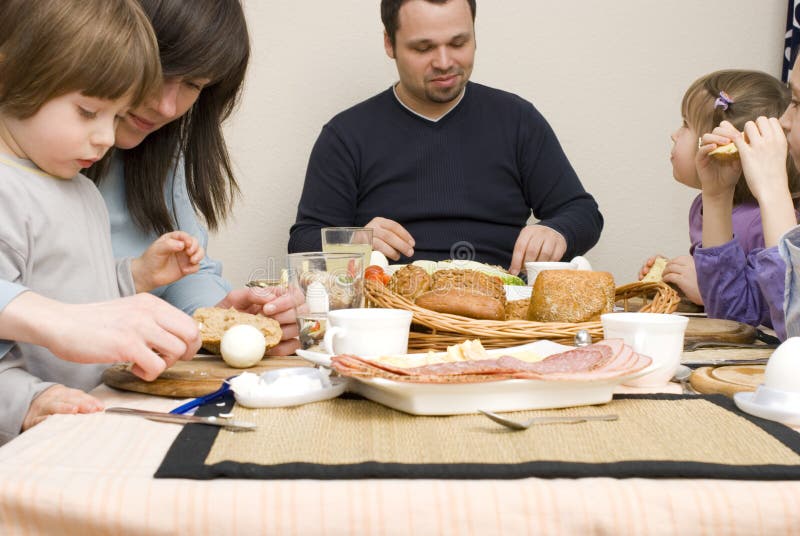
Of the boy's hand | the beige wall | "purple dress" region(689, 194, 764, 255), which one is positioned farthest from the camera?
the beige wall

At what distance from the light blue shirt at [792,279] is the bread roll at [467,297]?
0.37 metres

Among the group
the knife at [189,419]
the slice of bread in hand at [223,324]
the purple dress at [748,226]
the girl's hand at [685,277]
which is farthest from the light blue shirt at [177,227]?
the purple dress at [748,226]

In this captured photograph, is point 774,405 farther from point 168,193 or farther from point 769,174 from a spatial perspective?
point 168,193

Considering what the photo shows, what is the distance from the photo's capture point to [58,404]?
739mm

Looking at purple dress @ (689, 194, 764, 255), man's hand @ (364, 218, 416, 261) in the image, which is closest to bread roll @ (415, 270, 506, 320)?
man's hand @ (364, 218, 416, 261)

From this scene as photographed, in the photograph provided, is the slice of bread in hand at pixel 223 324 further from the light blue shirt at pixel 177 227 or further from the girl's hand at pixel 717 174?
the girl's hand at pixel 717 174

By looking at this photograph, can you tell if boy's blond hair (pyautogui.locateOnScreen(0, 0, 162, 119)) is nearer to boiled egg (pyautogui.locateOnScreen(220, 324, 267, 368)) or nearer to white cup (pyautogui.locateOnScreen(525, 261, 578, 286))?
boiled egg (pyautogui.locateOnScreen(220, 324, 267, 368))

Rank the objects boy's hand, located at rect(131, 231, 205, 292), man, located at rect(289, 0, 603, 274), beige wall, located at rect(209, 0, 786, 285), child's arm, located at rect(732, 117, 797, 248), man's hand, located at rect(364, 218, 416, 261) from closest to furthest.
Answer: boy's hand, located at rect(131, 231, 205, 292)
child's arm, located at rect(732, 117, 797, 248)
man's hand, located at rect(364, 218, 416, 261)
man, located at rect(289, 0, 603, 274)
beige wall, located at rect(209, 0, 786, 285)

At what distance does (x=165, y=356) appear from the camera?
786 millimetres

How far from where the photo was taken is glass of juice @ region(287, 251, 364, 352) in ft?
3.16

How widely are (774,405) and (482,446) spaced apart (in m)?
0.29

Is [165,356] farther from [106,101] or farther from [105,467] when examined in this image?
[106,101]

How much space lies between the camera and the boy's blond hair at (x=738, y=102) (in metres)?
1.81

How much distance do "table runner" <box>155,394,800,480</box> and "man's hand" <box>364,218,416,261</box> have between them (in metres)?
1.27
